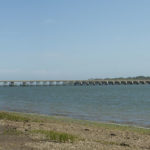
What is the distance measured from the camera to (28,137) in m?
11.5

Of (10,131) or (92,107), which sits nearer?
(10,131)

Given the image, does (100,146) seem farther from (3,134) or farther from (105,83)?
(105,83)

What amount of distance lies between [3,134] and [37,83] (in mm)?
145761

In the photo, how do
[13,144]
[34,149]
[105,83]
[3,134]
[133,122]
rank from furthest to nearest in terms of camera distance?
[105,83], [133,122], [3,134], [13,144], [34,149]

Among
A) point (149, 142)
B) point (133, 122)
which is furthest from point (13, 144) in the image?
point (133, 122)

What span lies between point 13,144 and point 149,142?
15.6 ft

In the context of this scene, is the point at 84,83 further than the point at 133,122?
Yes

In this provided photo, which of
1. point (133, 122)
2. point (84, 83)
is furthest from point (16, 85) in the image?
point (133, 122)

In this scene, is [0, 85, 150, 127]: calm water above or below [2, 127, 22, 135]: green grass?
below

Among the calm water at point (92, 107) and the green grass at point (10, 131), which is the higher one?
the green grass at point (10, 131)

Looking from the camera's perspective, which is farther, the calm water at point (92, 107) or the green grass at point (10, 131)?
the calm water at point (92, 107)

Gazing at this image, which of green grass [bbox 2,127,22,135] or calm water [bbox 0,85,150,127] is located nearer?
green grass [bbox 2,127,22,135]

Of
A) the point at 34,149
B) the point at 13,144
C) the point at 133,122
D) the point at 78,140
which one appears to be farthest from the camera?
the point at 133,122

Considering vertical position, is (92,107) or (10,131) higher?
(10,131)
